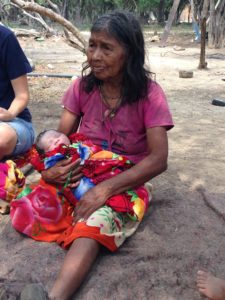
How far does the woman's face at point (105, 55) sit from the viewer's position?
7.24 ft

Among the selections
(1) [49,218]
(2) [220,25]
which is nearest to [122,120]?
(1) [49,218]

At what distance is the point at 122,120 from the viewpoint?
7.87 ft

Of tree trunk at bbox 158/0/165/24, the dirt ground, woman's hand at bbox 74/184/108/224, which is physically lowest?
tree trunk at bbox 158/0/165/24

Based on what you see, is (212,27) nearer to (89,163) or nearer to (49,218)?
(89,163)

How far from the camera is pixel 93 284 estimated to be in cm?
194

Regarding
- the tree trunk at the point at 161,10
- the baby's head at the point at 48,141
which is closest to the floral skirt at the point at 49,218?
the baby's head at the point at 48,141

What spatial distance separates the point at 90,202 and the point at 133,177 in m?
0.26

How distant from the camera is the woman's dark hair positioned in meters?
2.20

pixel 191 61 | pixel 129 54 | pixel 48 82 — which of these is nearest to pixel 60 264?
pixel 129 54

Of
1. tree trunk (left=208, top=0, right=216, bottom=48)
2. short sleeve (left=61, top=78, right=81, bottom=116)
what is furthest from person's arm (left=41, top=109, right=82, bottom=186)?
tree trunk (left=208, top=0, right=216, bottom=48)

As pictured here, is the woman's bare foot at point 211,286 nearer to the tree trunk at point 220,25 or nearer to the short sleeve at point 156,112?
the short sleeve at point 156,112

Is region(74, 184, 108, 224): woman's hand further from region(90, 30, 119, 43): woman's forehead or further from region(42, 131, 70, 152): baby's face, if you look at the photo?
region(90, 30, 119, 43): woman's forehead

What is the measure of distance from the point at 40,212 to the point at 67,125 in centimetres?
55

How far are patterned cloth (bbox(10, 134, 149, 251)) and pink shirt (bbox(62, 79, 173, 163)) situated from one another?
13 centimetres
